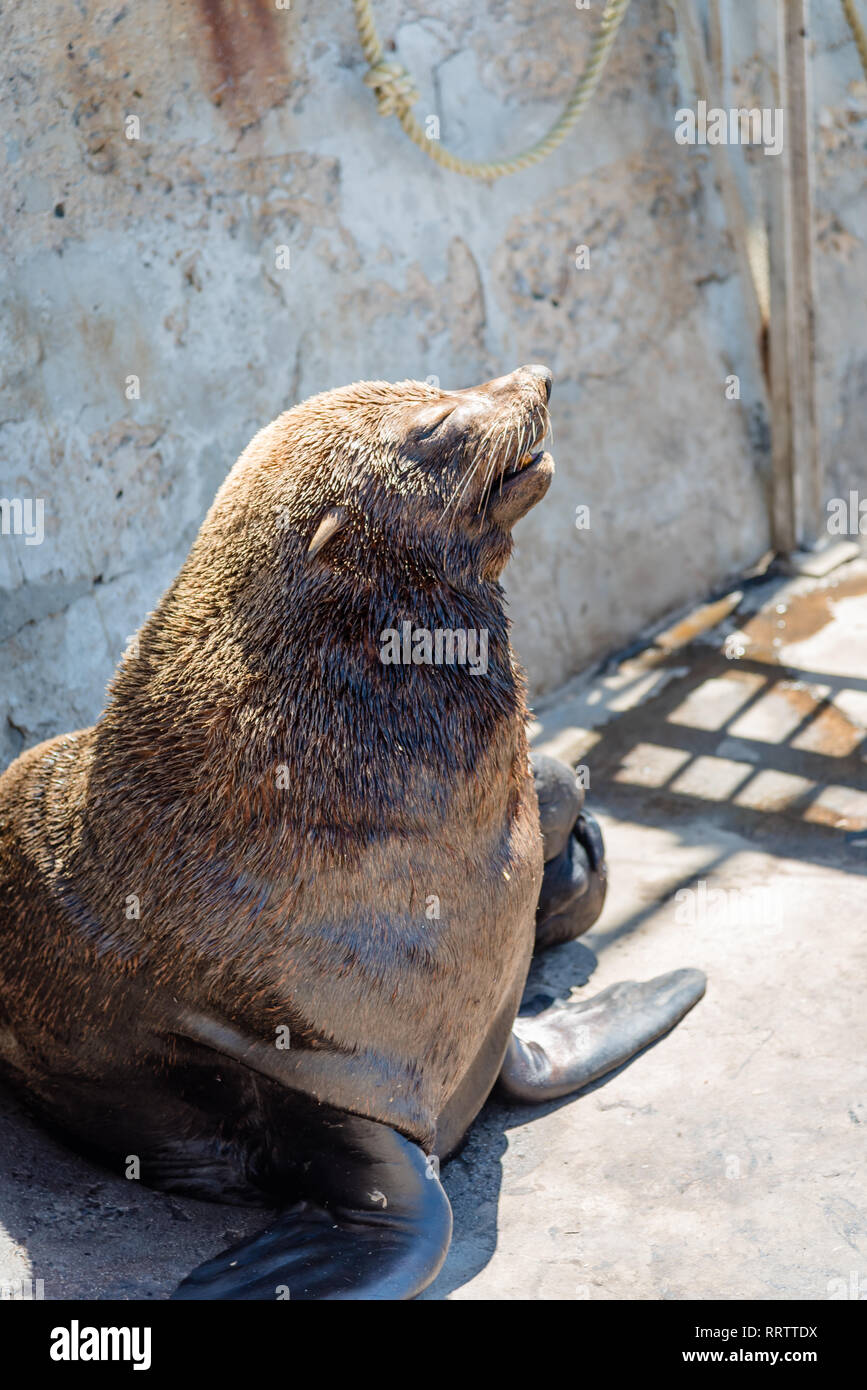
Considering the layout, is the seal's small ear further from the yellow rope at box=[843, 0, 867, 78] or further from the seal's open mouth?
the yellow rope at box=[843, 0, 867, 78]

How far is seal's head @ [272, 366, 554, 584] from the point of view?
2.53 m

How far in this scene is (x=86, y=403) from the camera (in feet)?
12.7

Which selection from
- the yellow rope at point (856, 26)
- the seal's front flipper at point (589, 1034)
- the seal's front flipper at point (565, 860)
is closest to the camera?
the seal's front flipper at point (589, 1034)

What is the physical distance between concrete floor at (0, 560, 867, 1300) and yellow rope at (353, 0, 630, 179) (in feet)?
6.07

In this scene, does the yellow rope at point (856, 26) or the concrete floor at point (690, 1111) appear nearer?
the concrete floor at point (690, 1111)

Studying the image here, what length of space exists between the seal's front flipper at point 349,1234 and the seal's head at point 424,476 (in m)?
0.99

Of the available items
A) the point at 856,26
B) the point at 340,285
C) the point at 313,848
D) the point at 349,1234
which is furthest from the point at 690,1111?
the point at 856,26

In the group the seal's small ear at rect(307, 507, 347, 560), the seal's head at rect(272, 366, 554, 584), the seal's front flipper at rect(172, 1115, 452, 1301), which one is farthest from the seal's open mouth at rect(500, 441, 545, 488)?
the seal's front flipper at rect(172, 1115, 452, 1301)

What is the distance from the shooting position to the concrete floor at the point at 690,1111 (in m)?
2.59

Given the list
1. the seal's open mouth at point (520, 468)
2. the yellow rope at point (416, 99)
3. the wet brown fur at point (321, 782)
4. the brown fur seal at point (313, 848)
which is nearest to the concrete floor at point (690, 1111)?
the brown fur seal at point (313, 848)

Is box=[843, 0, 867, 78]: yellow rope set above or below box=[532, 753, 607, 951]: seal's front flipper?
above

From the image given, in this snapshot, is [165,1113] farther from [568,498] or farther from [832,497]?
[832,497]

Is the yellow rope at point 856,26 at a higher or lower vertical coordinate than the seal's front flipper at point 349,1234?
higher

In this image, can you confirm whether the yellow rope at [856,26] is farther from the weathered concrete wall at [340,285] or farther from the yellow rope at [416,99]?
the yellow rope at [416,99]
